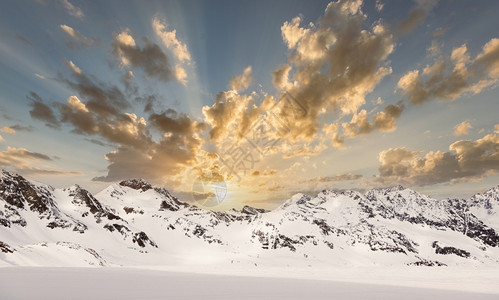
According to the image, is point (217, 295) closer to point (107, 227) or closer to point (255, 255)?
point (107, 227)

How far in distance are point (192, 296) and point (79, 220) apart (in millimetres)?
198577

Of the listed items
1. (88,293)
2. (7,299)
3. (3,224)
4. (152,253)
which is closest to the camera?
(7,299)

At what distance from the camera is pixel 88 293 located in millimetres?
8688

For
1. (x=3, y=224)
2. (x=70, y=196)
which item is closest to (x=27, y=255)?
(x=3, y=224)

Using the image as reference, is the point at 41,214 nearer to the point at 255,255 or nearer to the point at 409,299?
the point at 255,255

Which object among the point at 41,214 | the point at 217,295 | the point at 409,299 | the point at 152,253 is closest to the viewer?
the point at 217,295

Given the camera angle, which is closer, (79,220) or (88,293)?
(88,293)

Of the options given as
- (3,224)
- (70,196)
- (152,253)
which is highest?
(70,196)

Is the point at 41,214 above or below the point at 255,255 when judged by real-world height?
above

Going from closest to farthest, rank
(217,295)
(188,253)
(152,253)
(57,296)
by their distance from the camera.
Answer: (57,296) < (217,295) < (152,253) < (188,253)

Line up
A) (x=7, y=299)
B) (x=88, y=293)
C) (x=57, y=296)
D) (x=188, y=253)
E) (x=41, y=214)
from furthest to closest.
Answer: (x=188, y=253)
(x=41, y=214)
(x=88, y=293)
(x=57, y=296)
(x=7, y=299)

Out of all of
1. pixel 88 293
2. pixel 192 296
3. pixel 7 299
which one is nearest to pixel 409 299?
pixel 192 296

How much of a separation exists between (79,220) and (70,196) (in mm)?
38440

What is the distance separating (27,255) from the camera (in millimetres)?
59781
